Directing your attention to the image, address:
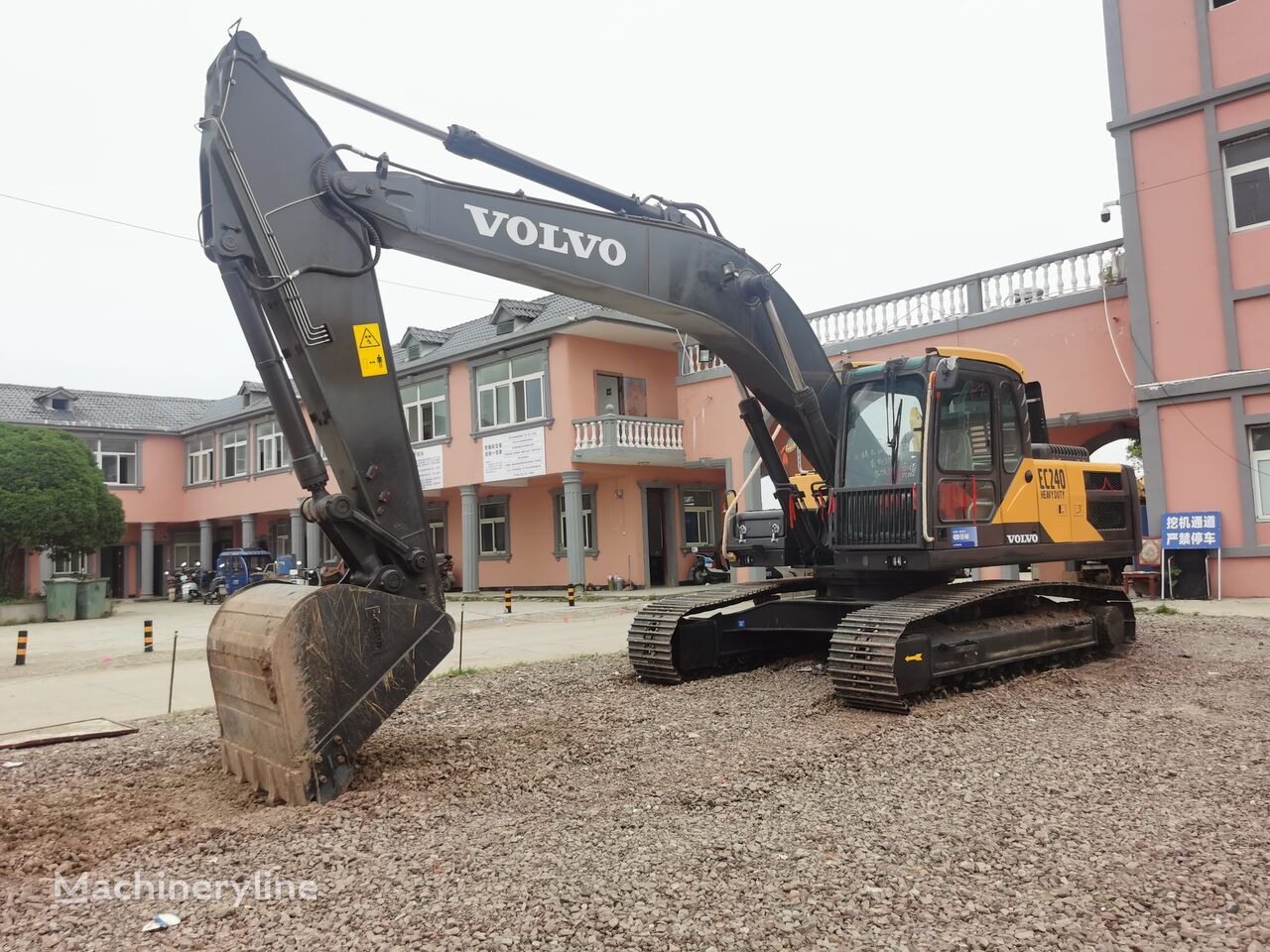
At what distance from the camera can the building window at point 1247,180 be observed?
45.3 feet

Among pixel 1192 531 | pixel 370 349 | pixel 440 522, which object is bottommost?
pixel 1192 531

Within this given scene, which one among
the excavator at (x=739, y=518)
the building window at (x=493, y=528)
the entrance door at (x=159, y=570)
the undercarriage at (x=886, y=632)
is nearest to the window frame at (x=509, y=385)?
the building window at (x=493, y=528)

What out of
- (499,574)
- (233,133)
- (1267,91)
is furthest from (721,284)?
(499,574)

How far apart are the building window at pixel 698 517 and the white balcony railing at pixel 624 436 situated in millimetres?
2725

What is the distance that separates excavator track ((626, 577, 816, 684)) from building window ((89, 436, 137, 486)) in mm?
35345

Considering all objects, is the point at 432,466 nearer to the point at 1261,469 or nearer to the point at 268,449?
the point at 268,449

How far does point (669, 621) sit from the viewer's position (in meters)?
8.13

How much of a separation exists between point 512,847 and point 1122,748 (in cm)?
362

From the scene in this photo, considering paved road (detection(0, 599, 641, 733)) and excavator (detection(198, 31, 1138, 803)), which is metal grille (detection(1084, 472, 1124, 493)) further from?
paved road (detection(0, 599, 641, 733))

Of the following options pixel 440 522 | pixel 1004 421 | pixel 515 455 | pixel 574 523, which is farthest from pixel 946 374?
pixel 440 522

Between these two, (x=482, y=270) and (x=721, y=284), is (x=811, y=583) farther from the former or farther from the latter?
Answer: (x=482, y=270)

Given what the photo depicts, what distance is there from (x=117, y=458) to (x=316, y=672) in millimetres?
38574

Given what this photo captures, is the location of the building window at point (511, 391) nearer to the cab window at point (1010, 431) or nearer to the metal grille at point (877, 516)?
the metal grille at point (877, 516)

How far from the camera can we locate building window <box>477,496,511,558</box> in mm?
27281
